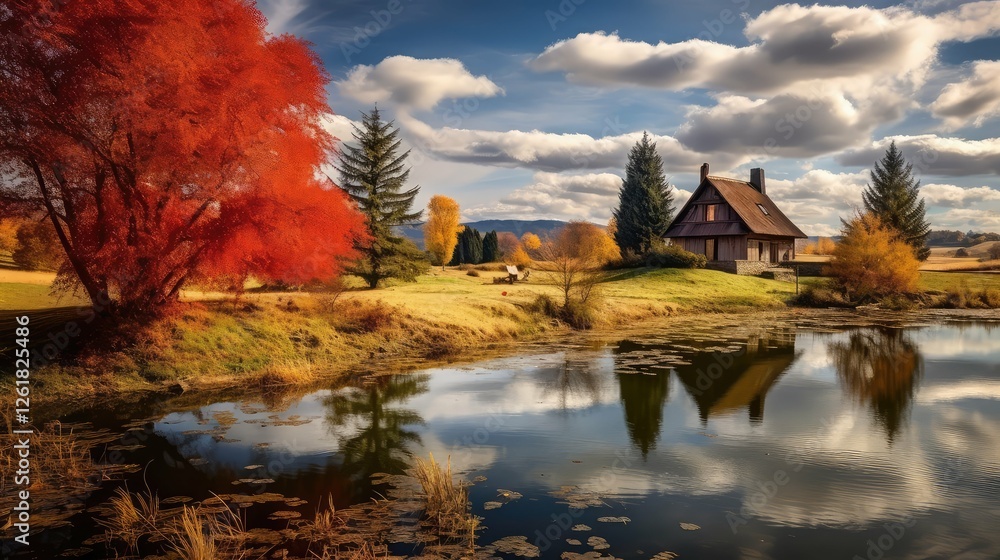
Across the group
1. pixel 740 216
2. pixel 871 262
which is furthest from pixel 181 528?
pixel 740 216

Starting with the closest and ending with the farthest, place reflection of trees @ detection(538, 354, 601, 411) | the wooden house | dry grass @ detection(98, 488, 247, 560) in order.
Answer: dry grass @ detection(98, 488, 247, 560) < reflection of trees @ detection(538, 354, 601, 411) < the wooden house

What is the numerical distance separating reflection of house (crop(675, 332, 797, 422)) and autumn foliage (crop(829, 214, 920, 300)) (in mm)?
17153

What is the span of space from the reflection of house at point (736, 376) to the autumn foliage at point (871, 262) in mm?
17153

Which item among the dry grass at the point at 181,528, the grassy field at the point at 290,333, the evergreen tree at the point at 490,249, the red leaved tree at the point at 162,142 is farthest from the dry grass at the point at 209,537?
the evergreen tree at the point at 490,249

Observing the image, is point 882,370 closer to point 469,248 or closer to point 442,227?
point 442,227

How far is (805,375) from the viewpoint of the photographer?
19.7 metres

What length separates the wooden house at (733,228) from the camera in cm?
5100

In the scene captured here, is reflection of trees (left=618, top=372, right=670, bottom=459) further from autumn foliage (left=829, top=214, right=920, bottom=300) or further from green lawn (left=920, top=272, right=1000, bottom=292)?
green lawn (left=920, top=272, right=1000, bottom=292)

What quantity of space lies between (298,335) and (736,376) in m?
14.8

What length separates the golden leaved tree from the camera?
70938 millimetres

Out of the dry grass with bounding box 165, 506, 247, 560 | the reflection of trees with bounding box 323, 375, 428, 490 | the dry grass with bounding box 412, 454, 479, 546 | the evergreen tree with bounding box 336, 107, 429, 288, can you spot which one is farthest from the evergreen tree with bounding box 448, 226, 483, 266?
the dry grass with bounding box 165, 506, 247, 560

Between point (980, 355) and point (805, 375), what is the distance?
28.1 ft

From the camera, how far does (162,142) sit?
17062 millimetres

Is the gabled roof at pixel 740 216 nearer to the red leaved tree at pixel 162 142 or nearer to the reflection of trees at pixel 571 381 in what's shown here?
the reflection of trees at pixel 571 381
